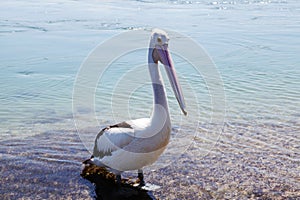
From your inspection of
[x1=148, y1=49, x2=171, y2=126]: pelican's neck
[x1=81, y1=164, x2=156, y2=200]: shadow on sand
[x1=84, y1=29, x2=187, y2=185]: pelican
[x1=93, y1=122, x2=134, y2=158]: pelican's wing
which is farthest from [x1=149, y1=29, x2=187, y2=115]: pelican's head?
[x1=81, y1=164, x2=156, y2=200]: shadow on sand

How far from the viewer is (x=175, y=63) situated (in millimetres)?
10875

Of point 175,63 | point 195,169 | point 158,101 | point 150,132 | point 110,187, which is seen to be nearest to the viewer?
point 150,132

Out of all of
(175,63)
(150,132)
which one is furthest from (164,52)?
(175,63)

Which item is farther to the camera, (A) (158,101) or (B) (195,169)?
(B) (195,169)

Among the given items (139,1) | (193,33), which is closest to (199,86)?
(193,33)

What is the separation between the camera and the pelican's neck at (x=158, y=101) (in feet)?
14.6

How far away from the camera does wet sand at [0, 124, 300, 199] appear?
4750mm

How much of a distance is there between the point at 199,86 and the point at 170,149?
130 inches

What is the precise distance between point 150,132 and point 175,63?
6.62 metres

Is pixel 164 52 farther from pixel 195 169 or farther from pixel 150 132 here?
pixel 195 169

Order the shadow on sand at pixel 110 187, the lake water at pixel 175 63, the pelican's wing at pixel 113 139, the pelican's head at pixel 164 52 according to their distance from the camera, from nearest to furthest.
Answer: the pelican's head at pixel 164 52
the pelican's wing at pixel 113 139
the shadow on sand at pixel 110 187
the lake water at pixel 175 63

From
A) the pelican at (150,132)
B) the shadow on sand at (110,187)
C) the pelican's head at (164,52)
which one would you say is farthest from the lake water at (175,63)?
the pelican's head at (164,52)

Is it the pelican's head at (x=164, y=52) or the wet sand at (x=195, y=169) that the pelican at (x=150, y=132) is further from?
the wet sand at (x=195, y=169)

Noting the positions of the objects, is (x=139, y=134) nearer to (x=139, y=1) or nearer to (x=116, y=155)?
(x=116, y=155)
